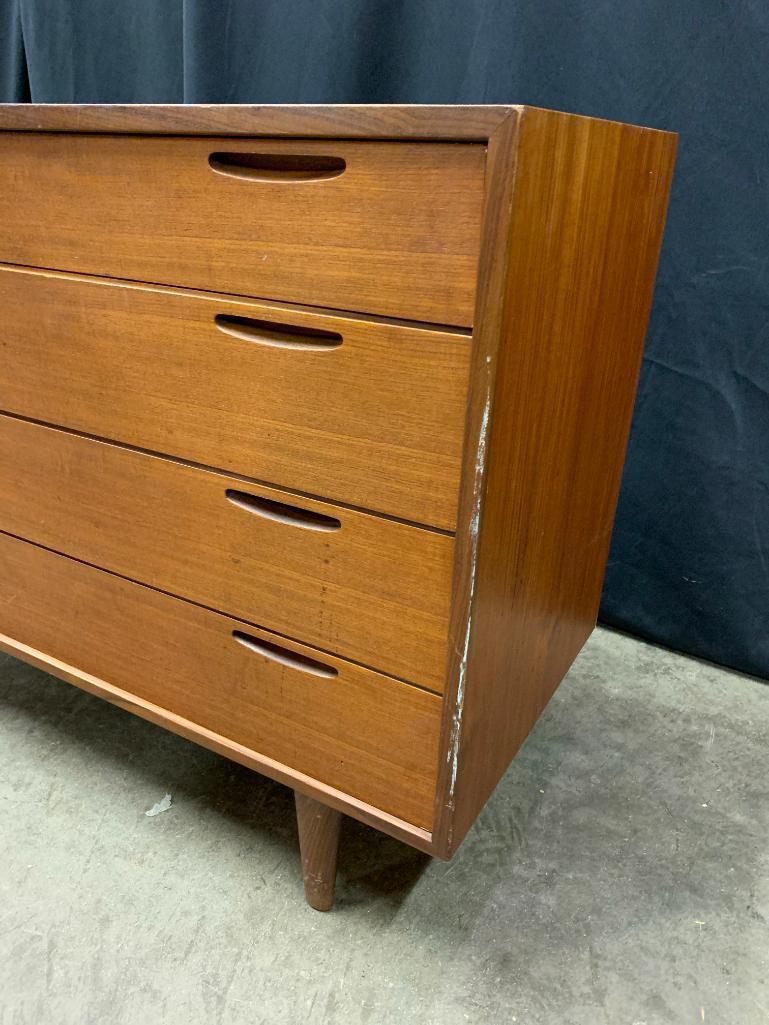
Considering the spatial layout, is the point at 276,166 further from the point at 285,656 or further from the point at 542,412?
the point at 285,656

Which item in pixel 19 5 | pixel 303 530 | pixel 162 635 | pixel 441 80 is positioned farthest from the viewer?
pixel 19 5

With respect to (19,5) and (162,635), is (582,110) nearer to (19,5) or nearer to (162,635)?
(162,635)

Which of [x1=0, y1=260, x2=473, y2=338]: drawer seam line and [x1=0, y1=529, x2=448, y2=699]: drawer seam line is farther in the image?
[x1=0, y1=529, x2=448, y2=699]: drawer seam line

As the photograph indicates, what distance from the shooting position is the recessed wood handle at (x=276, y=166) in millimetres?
608

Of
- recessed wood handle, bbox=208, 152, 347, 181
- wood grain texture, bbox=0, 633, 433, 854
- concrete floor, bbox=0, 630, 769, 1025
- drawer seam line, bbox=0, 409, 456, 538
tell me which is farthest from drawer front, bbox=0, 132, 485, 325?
concrete floor, bbox=0, 630, 769, 1025

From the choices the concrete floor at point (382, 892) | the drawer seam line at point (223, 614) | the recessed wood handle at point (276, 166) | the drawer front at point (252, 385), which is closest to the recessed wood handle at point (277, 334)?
the drawer front at point (252, 385)

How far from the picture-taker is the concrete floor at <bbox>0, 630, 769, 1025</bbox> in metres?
0.77

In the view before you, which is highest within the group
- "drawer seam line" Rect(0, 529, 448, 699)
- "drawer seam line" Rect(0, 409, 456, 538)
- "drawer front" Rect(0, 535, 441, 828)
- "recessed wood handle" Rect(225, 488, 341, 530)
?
"drawer seam line" Rect(0, 409, 456, 538)

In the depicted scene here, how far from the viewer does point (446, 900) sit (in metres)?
0.88

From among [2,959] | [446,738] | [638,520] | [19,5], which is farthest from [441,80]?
[2,959]

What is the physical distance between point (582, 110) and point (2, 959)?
121 cm

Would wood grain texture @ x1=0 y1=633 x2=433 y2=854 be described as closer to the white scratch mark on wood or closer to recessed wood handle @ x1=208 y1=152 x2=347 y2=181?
the white scratch mark on wood

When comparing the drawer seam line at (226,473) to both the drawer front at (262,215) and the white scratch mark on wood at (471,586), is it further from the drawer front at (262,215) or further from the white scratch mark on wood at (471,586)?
the drawer front at (262,215)

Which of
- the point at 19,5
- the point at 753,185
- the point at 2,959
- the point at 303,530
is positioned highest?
the point at 19,5
